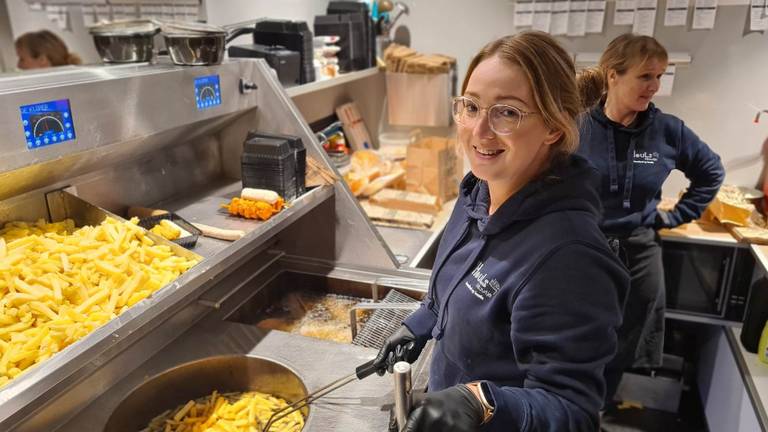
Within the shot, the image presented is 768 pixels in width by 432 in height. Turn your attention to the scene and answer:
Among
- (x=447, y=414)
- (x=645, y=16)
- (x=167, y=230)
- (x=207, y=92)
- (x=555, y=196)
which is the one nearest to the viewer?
Result: (x=447, y=414)

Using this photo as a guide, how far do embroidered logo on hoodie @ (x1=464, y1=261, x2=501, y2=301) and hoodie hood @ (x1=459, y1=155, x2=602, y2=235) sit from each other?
0.08 metres

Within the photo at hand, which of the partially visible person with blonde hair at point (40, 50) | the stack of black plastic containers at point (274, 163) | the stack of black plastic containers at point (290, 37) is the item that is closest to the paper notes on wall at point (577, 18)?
the stack of black plastic containers at point (290, 37)

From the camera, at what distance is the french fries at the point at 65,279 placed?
1.04 metres

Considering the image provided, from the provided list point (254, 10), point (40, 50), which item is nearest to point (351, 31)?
point (254, 10)

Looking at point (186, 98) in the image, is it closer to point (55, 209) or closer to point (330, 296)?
point (55, 209)

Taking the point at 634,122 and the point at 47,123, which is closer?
the point at 47,123

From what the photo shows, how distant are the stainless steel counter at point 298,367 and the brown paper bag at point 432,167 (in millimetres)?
1573

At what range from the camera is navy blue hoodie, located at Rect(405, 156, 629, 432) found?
935 mm

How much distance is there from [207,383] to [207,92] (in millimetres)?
854

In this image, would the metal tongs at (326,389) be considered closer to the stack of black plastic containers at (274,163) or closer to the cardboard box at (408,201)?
the stack of black plastic containers at (274,163)

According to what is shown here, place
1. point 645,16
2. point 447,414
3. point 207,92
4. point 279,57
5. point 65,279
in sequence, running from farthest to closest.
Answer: point 645,16 < point 279,57 < point 207,92 < point 65,279 < point 447,414

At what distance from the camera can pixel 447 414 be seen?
0.92m

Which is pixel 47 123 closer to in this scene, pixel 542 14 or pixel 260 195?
pixel 260 195

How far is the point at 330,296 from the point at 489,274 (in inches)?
42.9
